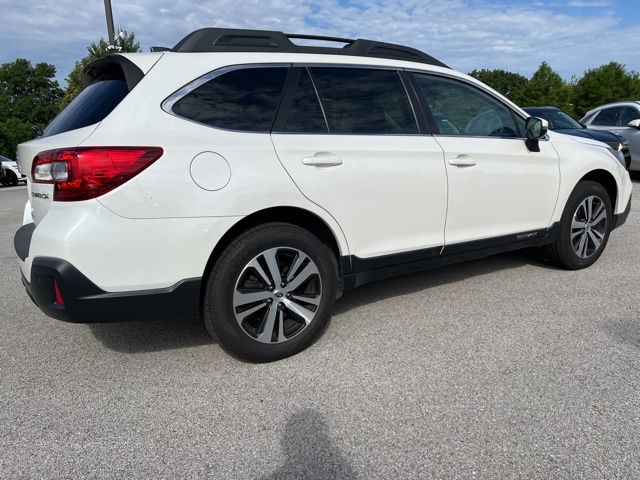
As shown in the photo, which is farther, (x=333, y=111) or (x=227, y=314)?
(x=333, y=111)

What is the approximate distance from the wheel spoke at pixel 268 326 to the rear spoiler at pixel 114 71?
143 cm

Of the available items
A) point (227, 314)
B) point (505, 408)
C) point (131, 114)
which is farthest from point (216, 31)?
point (505, 408)

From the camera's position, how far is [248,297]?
2.81 metres

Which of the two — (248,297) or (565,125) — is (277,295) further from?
(565,125)

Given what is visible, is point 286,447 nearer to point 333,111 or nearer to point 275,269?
point 275,269

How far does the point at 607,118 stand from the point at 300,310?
10.4m

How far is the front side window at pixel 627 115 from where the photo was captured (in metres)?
10.1

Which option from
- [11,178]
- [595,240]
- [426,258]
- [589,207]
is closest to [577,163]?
[589,207]

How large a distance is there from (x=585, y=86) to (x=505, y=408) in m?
42.6

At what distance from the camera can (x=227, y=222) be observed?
8.77 feet

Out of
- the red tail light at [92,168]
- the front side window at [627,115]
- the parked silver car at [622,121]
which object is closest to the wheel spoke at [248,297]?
the red tail light at [92,168]

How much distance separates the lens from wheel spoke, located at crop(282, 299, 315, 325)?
2.94m

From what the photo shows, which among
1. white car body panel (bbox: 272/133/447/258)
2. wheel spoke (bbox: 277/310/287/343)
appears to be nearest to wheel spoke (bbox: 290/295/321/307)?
wheel spoke (bbox: 277/310/287/343)

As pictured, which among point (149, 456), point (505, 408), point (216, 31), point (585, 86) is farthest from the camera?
point (585, 86)
